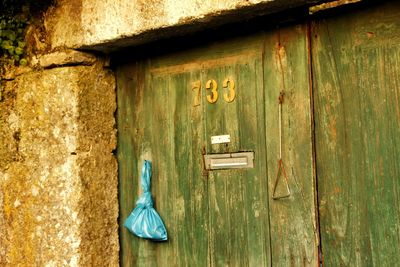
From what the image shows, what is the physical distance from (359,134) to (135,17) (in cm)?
108

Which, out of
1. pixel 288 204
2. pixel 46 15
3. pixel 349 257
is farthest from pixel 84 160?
pixel 349 257

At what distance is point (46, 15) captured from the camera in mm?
2482

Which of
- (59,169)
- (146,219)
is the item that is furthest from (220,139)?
(59,169)

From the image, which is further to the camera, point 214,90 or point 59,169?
point 59,169

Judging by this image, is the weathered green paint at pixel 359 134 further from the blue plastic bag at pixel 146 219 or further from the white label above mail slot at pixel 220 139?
the blue plastic bag at pixel 146 219

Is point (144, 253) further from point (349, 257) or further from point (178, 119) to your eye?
point (349, 257)

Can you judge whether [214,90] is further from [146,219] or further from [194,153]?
[146,219]

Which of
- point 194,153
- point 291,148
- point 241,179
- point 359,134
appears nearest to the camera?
point 359,134

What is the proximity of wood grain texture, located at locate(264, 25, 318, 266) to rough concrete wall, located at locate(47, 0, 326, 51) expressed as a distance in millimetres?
181

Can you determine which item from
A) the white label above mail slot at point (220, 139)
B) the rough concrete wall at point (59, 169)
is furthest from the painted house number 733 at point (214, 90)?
the rough concrete wall at point (59, 169)

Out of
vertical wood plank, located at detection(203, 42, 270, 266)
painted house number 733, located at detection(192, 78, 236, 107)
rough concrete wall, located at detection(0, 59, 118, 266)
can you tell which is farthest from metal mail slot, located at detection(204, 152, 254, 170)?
rough concrete wall, located at detection(0, 59, 118, 266)

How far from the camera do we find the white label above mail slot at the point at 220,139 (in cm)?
218

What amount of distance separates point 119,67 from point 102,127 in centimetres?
33

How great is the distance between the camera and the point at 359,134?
1.86 meters
